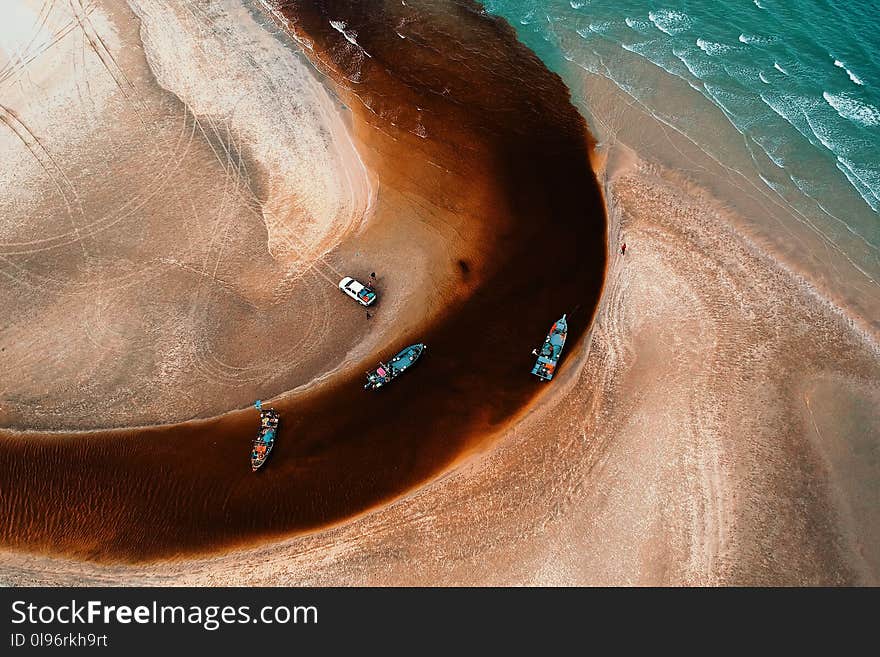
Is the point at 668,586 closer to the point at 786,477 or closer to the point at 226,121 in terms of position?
the point at 786,477

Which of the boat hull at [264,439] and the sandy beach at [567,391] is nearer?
the sandy beach at [567,391]

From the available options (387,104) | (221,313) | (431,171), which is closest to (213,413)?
(221,313)

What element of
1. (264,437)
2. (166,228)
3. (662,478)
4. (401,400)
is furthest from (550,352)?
(166,228)

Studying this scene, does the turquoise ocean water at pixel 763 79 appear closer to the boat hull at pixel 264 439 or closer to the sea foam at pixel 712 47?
the sea foam at pixel 712 47

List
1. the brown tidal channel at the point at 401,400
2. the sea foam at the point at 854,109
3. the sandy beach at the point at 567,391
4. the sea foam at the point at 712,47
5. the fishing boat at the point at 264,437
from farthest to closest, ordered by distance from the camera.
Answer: the sea foam at the point at 712,47
the sea foam at the point at 854,109
the fishing boat at the point at 264,437
the brown tidal channel at the point at 401,400
the sandy beach at the point at 567,391

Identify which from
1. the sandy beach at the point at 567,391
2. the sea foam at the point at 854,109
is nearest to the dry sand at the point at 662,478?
the sandy beach at the point at 567,391

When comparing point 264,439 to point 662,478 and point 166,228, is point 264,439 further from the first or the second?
point 662,478

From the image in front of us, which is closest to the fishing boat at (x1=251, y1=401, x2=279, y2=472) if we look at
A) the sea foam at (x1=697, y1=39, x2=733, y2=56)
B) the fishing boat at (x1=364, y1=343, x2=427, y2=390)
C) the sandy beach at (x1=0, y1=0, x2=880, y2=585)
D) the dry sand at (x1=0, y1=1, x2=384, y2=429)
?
the dry sand at (x1=0, y1=1, x2=384, y2=429)

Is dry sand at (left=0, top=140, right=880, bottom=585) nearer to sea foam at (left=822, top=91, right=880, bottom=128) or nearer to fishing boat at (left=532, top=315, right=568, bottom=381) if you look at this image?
fishing boat at (left=532, top=315, right=568, bottom=381)
